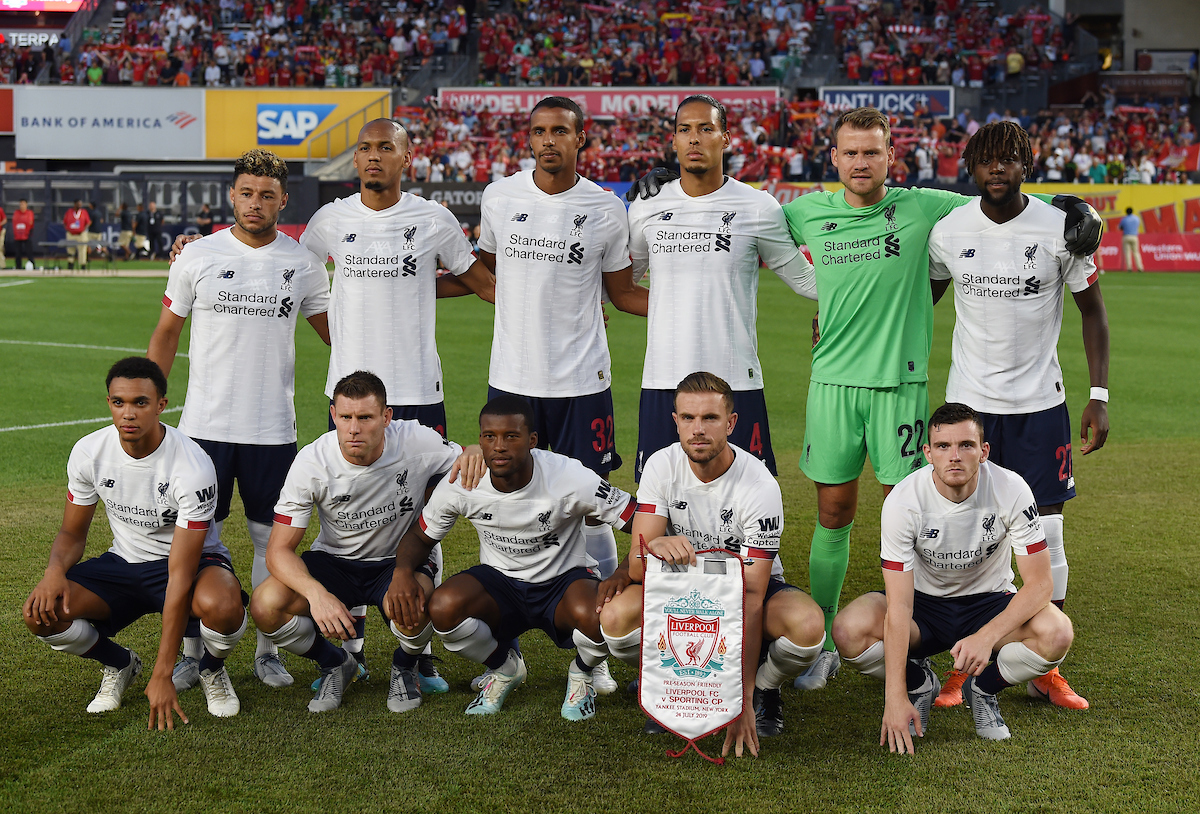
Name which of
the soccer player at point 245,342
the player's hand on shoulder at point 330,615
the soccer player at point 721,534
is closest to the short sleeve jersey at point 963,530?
the soccer player at point 721,534

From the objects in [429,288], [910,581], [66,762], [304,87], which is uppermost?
[304,87]

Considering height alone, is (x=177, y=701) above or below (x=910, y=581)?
below

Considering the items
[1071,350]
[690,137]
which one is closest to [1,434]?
[690,137]

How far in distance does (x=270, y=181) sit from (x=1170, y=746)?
15.1ft

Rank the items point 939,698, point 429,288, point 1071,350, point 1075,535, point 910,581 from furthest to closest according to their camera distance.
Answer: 1. point 1071,350
2. point 1075,535
3. point 429,288
4. point 939,698
5. point 910,581

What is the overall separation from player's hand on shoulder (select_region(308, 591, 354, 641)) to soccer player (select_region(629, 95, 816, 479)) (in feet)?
5.47

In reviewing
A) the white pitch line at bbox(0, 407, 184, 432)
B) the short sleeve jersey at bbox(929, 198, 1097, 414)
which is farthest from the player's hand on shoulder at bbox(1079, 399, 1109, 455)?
the white pitch line at bbox(0, 407, 184, 432)

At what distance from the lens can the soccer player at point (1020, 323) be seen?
5.02 meters

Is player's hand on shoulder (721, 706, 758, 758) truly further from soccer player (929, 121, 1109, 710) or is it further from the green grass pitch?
soccer player (929, 121, 1109, 710)

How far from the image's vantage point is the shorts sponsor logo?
4.38 metres

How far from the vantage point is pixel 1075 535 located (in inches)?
294

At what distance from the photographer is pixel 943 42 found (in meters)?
39.1

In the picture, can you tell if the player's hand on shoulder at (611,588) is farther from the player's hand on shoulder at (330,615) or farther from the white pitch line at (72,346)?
the white pitch line at (72,346)

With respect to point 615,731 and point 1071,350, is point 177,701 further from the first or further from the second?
point 1071,350
